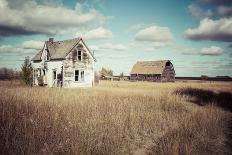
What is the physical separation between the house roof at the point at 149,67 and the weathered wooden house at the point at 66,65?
28.1m

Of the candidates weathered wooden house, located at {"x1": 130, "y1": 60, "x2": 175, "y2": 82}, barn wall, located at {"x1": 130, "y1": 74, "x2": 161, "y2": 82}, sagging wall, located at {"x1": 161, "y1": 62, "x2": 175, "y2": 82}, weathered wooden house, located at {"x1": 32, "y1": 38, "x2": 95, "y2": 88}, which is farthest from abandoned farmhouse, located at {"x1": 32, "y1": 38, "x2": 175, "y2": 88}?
sagging wall, located at {"x1": 161, "y1": 62, "x2": 175, "y2": 82}

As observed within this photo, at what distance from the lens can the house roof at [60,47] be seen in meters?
27.5

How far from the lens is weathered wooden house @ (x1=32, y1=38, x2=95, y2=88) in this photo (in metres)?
27.1

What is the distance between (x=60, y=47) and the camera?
29.7 metres

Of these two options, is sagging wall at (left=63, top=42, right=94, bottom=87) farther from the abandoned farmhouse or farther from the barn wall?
the barn wall

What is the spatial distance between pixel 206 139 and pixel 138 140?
79.7 inches

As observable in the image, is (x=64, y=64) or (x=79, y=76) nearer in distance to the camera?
(x=64, y=64)

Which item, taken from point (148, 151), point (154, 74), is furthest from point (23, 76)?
point (154, 74)

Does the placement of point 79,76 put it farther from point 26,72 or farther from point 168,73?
point 168,73

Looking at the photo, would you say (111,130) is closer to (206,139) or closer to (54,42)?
(206,139)

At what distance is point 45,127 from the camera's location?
19.4 ft

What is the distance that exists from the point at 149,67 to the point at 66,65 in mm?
34039

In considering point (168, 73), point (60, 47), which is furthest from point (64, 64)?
point (168, 73)

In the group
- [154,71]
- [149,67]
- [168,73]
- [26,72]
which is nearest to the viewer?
[26,72]
